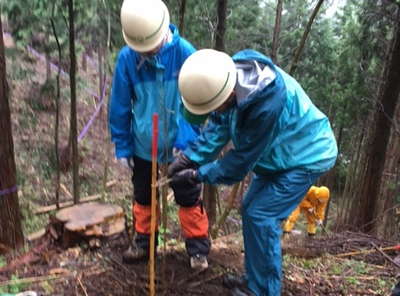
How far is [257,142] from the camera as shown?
277 centimetres

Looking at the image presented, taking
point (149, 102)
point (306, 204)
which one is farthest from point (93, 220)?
point (306, 204)

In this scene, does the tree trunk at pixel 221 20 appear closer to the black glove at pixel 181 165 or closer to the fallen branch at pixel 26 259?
the black glove at pixel 181 165

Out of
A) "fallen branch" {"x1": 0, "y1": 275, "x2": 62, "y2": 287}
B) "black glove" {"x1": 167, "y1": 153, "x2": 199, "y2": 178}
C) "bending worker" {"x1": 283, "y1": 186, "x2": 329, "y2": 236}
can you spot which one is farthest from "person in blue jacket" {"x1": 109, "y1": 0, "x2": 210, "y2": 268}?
"bending worker" {"x1": 283, "y1": 186, "x2": 329, "y2": 236}

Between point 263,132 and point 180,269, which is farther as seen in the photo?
point 180,269

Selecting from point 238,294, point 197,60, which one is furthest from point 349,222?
point 197,60

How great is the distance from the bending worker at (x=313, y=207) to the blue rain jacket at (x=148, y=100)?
3.87m

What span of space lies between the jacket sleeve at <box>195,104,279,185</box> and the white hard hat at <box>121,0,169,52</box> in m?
0.86

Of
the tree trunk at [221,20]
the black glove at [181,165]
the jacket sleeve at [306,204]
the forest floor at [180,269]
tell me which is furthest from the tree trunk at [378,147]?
the black glove at [181,165]

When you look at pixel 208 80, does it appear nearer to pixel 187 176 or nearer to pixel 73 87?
pixel 187 176

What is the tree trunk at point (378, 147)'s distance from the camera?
25.8 feet

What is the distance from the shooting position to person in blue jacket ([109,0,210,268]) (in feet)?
10.3

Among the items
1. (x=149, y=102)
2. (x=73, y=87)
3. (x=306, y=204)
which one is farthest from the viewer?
(x=306, y=204)

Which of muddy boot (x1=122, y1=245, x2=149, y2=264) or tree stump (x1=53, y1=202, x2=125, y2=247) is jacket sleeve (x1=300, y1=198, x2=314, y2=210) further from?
muddy boot (x1=122, y1=245, x2=149, y2=264)

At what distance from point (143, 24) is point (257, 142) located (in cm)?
110
